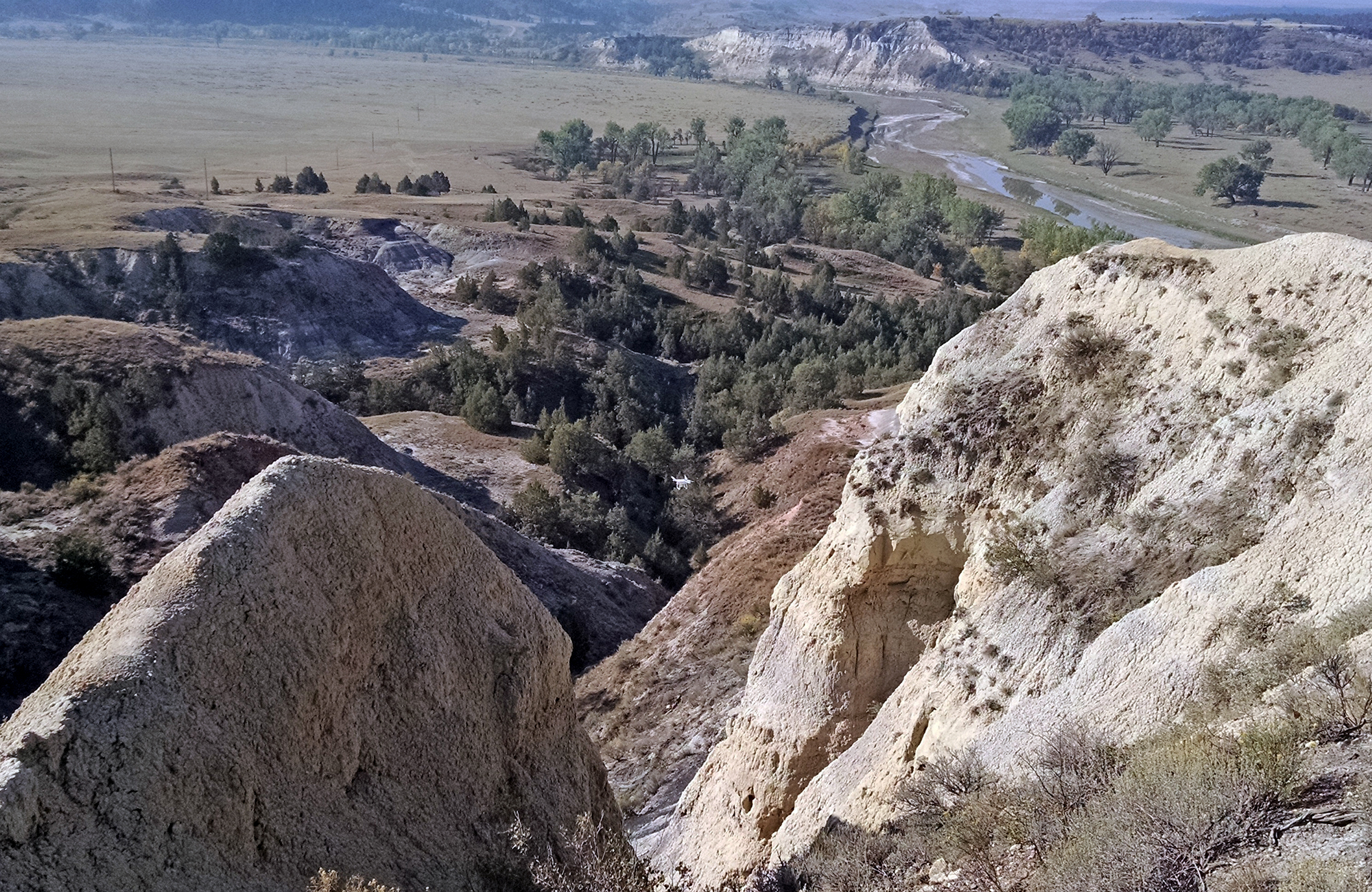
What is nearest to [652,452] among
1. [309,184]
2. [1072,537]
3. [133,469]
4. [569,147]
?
[133,469]

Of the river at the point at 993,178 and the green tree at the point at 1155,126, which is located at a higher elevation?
the green tree at the point at 1155,126

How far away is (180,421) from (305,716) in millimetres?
21113

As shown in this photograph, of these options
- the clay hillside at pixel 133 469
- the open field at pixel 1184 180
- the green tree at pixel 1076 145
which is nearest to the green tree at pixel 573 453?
the clay hillside at pixel 133 469

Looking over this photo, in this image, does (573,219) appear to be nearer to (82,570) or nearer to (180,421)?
(180,421)

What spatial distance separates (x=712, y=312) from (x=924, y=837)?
150ft

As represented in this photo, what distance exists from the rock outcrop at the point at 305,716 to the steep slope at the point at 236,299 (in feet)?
115

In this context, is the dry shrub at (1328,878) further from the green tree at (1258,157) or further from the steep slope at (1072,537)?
the green tree at (1258,157)

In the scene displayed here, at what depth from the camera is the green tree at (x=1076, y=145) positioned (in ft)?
343

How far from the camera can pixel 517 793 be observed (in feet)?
34.0

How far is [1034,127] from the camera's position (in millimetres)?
114125

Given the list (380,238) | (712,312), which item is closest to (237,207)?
(380,238)

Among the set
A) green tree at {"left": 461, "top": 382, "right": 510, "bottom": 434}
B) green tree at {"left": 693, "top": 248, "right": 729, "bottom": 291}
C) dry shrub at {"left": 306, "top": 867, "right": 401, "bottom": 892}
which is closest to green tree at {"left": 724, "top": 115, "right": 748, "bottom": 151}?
green tree at {"left": 693, "top": 248, "right": 729, "bottom": 291}

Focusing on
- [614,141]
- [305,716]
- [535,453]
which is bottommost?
[535,453]

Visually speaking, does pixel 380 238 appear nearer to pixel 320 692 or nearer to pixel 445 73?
pixel 320 692
